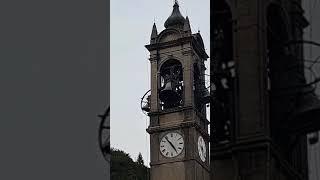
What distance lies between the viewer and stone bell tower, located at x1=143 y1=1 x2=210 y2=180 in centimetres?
532

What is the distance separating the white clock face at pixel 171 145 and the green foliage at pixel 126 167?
0.14 meters

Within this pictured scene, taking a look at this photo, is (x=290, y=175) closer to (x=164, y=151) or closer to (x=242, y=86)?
(x=242, y=86)

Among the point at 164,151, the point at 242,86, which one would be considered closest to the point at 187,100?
the point at 164,151

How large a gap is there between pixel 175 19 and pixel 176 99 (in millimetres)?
493

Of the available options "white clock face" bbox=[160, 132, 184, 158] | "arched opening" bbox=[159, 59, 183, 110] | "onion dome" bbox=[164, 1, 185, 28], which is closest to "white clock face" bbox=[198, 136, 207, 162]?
"white clock face" bbox=[160, 132, 184, 158]

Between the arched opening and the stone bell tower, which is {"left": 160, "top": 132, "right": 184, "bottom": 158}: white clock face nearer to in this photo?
the stone bell tower

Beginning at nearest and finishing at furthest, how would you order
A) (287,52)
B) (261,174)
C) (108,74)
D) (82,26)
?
(261,174)
(287,52)
(108,74)
(82,26)

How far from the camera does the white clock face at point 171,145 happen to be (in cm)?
553

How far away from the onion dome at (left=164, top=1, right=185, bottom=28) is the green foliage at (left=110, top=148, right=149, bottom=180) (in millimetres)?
696

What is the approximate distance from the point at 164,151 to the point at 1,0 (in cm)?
147

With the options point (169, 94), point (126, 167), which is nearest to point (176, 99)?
point (169, 94)

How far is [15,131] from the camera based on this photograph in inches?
233

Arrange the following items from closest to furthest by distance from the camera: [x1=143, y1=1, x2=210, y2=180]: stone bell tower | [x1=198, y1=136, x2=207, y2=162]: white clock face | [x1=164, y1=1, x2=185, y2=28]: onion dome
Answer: [x1=164, y1=1, x2=185, y2=28]: onion dome → [x1=143, y1=1, x2=210, y2=180]: stone bell tower → [x1=198, y1=136, x2=207, y2=162]: white clock face

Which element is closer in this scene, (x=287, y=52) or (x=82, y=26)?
(x=287, y=52)
